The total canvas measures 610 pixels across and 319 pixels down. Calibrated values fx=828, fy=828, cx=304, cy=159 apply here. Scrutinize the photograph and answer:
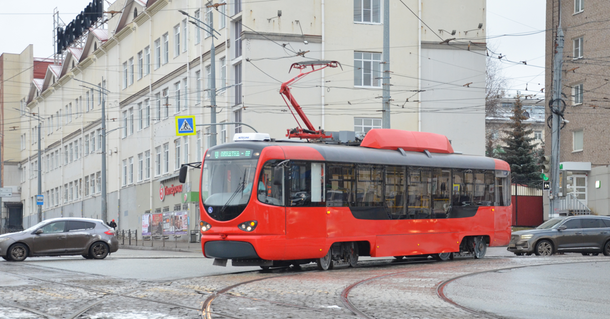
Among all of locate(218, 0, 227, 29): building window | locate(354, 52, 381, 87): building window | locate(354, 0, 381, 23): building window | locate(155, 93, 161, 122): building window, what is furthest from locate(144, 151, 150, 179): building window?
locate(354, 0, 381, 23): building window

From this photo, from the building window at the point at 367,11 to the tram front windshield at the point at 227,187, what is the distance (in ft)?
86.4

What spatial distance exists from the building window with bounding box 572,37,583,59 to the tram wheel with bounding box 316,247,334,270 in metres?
33.9

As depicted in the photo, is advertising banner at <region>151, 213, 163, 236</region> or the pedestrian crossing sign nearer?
the pedestrian crossing sign

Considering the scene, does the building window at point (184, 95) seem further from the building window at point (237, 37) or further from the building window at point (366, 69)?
the building window at point (366, 69)

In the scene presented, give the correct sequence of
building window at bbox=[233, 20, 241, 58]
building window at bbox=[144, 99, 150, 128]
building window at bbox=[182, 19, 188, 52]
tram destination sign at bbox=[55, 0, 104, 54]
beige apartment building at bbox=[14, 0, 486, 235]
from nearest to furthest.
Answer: beige apartment building at bbox=[14, 0, 486, 235]
building window at bbox=[233, 20, 241, 58]
building window at bbox=[182, 19, 188, 52]
building window at bbox=[144, 99, 150, 128]
tram destination sign at bbox=[55, 0, 104, 54]

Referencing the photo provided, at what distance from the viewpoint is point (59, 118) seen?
80.1 m

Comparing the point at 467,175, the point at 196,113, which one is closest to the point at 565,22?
the point at 196,113

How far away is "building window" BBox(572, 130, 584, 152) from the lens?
160 ft

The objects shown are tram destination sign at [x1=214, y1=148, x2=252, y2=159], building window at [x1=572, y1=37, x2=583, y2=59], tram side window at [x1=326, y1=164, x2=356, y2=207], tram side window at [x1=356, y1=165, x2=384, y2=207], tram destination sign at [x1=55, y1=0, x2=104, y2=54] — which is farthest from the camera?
tram destination sign at [x1=55, y1=0, x2=104, y2=54]

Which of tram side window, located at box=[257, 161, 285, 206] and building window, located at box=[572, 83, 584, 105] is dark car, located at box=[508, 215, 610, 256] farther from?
building window, located at box=[572, 83, 584, 105]

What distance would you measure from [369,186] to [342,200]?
1.01 meters

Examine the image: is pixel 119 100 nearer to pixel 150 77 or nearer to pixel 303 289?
pixel 150 77

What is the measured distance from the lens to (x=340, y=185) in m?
18.7

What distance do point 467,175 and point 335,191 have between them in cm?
549
